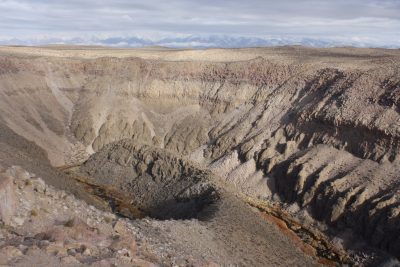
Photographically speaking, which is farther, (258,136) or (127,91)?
(127,91)

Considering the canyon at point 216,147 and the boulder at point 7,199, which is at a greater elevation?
the boulder at point 7,199

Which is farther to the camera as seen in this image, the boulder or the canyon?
the canyon

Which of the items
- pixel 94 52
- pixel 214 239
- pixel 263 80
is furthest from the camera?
pixel 94 52

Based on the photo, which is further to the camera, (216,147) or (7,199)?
(216,147)

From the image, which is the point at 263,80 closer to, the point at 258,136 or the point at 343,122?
the point at 258,136

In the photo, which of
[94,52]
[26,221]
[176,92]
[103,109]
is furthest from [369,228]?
[94,52]

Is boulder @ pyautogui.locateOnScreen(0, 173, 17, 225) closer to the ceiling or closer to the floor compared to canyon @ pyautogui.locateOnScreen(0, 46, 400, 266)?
closer to the ceiling

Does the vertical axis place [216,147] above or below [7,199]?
below

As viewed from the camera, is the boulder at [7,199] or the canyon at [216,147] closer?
the boulder at [7,199]
